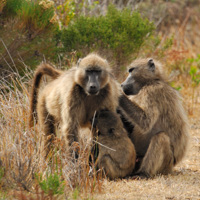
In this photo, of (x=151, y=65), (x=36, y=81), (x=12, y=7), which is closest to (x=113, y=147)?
(x=151, y=65)

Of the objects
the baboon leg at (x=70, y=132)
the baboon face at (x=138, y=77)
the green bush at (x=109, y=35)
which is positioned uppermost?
the green bush at (x=109, y=35)

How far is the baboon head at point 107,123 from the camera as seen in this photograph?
14.6 feet

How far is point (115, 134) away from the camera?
4.47 metres

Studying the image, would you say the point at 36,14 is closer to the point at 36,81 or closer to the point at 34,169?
the point at 36,81

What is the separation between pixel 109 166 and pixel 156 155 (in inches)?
21.0

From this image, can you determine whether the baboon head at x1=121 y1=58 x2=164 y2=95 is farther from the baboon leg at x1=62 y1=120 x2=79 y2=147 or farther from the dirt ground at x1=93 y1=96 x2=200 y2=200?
the dirt ground at x1=93 y1=96 x2=200 y2=200

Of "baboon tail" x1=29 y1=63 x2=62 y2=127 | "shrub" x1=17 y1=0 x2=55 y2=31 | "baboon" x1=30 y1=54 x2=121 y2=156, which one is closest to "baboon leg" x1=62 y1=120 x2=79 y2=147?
"baboon" x1=30 y1=54 x2=121 y2=156

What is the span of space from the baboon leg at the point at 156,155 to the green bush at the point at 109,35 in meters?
2.62

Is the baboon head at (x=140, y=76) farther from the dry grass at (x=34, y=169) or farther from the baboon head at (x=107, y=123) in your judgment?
the dry grass at (x=34, y=169)

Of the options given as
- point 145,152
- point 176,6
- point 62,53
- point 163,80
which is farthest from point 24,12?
point 176,6

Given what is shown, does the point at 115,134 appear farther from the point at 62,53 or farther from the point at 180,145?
the point at 62,53

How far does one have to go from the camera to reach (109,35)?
6.84 m

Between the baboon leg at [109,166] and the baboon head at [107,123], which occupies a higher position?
the baboon head at [107,123]

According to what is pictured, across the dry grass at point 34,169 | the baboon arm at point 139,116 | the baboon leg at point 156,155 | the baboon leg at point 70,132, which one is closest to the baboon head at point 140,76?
the baboon arm at point 139,116
